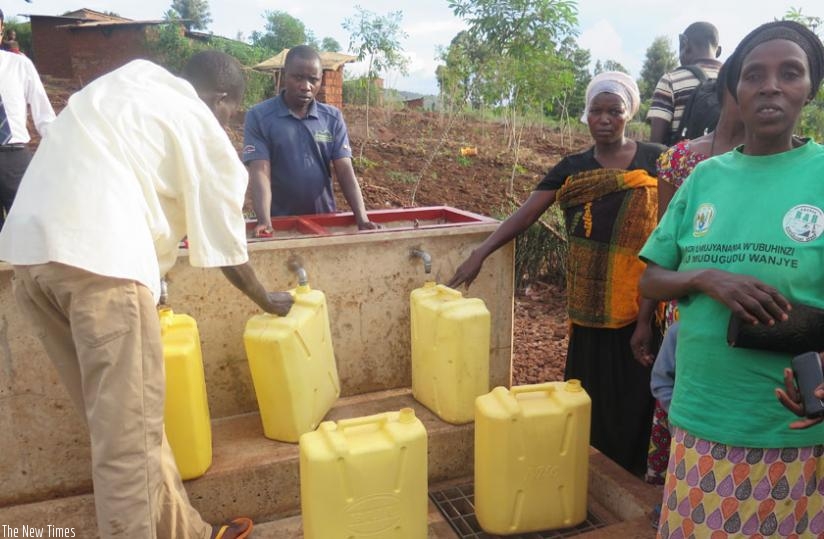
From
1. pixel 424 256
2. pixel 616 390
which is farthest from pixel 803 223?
pixel 424 256

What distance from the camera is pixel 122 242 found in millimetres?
1892

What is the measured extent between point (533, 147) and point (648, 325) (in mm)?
15239

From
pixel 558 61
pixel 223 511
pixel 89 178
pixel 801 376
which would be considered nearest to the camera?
pixel 801 376

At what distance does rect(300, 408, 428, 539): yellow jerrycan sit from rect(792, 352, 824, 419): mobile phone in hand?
1.28 meters

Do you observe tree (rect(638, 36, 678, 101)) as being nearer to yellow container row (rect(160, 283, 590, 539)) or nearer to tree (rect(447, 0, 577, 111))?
tree (rect(447, 0, 577, 111))

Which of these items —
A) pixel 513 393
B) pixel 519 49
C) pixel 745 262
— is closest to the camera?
pixel 745 262

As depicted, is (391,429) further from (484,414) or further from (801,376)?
(801,376)

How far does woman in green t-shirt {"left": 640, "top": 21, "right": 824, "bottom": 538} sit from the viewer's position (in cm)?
146

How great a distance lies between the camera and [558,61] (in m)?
7.62

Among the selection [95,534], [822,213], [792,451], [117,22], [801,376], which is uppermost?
[117,22]

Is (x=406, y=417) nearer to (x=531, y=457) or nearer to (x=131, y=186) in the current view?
(x=531, y=457)

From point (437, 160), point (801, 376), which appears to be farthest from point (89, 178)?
point (437, 160)

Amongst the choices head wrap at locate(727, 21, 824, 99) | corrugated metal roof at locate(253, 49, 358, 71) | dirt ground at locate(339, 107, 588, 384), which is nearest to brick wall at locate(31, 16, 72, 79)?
corrugated metal roof at locate(253, 49, 358, 71)

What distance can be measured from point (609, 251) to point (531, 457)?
3.09 ft
